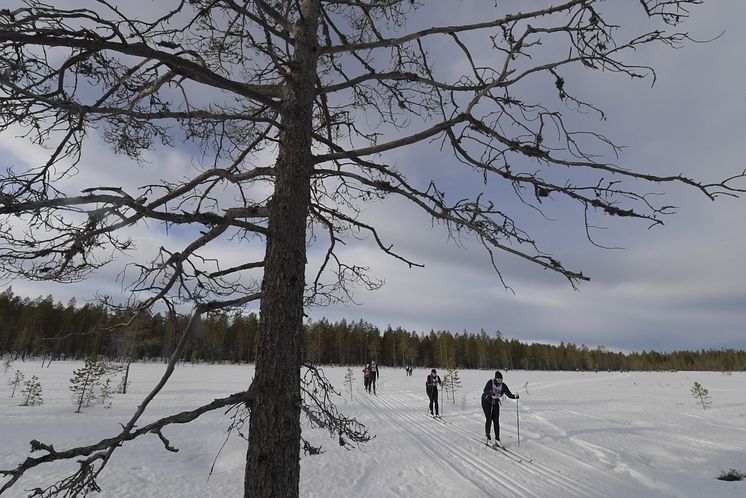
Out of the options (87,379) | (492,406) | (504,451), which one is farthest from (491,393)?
(87,379)

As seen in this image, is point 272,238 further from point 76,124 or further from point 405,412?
point 405,412

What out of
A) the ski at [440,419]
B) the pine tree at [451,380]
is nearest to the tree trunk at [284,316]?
the ski at [440,419]

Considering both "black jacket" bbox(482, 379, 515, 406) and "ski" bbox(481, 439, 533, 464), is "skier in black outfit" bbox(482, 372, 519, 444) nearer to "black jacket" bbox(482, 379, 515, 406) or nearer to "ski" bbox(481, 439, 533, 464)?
"black jacket" bbox(482, 379, 515, 406)

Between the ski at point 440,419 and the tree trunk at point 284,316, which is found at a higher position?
the tree trunk at point 284,316

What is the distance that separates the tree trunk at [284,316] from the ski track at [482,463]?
5525mm

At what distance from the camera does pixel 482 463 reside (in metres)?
8.09

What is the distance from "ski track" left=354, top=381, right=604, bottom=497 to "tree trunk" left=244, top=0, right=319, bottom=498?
18.1 ft

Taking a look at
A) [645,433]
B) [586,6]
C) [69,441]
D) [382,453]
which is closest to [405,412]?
[382,453]

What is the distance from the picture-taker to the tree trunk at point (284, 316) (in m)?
2.05

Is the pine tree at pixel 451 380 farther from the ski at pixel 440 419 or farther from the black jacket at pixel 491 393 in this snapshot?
the black jacket at pixel 491 393

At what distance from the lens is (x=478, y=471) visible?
7.52 metres

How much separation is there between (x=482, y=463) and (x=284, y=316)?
7.71 m

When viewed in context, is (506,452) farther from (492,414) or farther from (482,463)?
(482,463)

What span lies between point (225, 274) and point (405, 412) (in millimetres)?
14841
